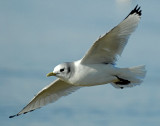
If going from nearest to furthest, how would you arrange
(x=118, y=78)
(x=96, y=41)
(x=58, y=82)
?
(x=96, y=41), (x=118, y=78), (x=58, y=82)

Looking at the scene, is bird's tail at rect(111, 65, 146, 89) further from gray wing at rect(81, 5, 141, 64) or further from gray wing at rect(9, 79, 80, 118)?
gray wing at rect(9, 79, 80, 118)

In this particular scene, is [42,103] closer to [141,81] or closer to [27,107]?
[27,107]

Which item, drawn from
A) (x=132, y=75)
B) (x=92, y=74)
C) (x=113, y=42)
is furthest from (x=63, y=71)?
(x=132, y=75)

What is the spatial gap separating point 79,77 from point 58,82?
4.48 feet

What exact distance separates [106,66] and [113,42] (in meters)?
0.50

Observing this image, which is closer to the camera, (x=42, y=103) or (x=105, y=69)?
(x=105, y=69)

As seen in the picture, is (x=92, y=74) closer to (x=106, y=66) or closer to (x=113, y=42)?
(x=106, y=66)

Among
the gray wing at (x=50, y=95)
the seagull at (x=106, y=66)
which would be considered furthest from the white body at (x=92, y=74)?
the gray wing at (x=50, y=95)

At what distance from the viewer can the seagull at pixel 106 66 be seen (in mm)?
9188

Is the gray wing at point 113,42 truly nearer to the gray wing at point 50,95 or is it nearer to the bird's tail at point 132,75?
the bird's tail at point 132,75

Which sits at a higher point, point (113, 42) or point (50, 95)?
point (113, 42)

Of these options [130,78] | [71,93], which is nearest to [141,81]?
[130,78]

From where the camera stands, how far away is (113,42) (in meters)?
9.28

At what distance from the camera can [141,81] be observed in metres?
9.68
